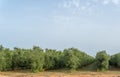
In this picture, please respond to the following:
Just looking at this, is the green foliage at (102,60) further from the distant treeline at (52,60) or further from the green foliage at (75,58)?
the green foliage at (75,58)

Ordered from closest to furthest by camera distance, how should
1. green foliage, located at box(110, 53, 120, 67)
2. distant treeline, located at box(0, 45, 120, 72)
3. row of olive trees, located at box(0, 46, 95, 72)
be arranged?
distant treeline, located at box(0, 45, 120, 72)
row of olive trees, located at box(0, 46, 95, 72)
green foliage, located at box(110, 53, 120, 67)

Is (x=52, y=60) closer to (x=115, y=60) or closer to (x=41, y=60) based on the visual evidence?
(x=41, y=60)

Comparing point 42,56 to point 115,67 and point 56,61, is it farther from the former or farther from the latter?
point 115,67

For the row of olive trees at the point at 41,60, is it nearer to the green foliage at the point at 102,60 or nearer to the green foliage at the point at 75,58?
the green foliage at the point at 75,58

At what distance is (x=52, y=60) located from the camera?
3258 inches

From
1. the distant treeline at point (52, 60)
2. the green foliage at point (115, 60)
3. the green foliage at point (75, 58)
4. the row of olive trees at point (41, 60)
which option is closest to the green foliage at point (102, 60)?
the distant treeline at point (52, 60)

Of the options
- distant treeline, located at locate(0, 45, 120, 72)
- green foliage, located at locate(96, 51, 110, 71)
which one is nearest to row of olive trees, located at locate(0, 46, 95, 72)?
distant treeline, located at locate(0, 45, 120, 72)

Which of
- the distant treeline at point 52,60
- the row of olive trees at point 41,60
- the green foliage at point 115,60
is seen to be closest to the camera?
the distant treeline at point 52,60

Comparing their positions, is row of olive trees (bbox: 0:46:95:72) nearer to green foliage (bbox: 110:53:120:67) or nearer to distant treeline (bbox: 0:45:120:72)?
distant treeline (bbox: 0:45:120:72)

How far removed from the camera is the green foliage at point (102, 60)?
77812 mm

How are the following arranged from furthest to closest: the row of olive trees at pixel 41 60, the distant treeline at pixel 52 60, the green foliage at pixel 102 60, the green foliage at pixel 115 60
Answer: the green foliage at pixel 115 60, the row of olive trees at pixel 41 60, the distant treeline at pixel 52 60, the green foliage at pixel 102 60

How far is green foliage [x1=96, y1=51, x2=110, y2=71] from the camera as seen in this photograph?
77.8 meters

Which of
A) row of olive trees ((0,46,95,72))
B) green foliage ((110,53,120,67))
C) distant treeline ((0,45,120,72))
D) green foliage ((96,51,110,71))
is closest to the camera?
green foliage ((96,51,110,71))

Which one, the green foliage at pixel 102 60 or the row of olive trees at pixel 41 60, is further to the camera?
the row of olive trees at pixel 41 60
